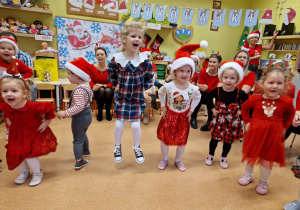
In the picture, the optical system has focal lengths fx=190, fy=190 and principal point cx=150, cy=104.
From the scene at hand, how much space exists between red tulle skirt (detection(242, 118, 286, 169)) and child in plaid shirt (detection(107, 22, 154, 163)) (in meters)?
0.99

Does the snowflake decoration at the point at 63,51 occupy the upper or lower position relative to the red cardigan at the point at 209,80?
upper

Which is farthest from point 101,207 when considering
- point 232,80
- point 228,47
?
point 228,47

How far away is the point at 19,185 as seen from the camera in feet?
5.27

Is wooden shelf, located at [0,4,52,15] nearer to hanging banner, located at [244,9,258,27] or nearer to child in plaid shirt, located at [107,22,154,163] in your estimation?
child in plaid shirt, located at [107,22,154,163]

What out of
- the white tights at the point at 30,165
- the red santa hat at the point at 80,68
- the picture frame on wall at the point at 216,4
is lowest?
the white tights at the point at 30,165

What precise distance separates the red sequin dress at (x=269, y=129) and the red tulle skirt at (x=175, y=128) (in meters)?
0.56

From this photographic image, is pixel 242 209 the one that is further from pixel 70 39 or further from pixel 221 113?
pixel 70 39

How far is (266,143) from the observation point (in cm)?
154

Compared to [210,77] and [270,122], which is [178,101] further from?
[210,77]

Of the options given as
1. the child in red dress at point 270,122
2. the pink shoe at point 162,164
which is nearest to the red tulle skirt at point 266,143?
the child in red dress at point 270,122

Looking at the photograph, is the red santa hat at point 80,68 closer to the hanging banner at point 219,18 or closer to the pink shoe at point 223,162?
the pink shoe at point 223,162

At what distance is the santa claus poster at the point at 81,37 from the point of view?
13.2 ft

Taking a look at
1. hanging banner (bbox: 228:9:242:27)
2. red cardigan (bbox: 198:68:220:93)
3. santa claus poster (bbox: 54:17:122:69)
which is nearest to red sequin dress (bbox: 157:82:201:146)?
red cardigan (bbox: 198:68:220:93)

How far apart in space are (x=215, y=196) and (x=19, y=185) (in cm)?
166
